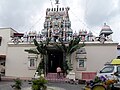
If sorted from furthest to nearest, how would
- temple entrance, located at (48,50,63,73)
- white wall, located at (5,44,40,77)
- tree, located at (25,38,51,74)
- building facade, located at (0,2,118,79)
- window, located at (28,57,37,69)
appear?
temple entrance, located at (48,50,63,73) < white wall, located at (5,44,40,77) < window, located at (28,57,37,69) < building facade, located at (0,2,118,79) < tree, located at (25,38,51,74)

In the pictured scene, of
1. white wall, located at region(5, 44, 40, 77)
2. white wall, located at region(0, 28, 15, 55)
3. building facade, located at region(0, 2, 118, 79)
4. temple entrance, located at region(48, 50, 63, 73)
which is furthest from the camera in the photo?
white wall, located at region(0, 28, 15, 55)

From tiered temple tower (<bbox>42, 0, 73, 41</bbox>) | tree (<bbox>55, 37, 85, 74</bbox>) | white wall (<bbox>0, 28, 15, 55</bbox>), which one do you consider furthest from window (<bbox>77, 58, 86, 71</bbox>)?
white wall (<bbox>0, 28, 15, 55</bbox>)

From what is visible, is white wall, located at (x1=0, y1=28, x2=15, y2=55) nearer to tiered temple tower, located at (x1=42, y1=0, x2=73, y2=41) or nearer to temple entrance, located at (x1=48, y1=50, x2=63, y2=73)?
tiered temple tower, located at (x1=42, y1=0, x2=73, y2=41)

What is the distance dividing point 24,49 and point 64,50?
17.5ft

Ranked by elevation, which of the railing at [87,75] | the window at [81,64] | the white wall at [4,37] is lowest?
the railing at [87,75]

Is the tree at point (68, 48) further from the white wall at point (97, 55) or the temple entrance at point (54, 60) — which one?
the temple entrance at point (54, 60)

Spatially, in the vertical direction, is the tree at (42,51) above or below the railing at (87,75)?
above

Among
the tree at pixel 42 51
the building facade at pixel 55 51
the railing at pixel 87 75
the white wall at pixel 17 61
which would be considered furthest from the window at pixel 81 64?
the white wall at pixel 17 61

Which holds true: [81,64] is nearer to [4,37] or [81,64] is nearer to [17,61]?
[17,61]

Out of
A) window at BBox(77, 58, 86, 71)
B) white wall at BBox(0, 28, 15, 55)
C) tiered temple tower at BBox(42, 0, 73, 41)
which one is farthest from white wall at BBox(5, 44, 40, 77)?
window at BBox(77, 58, 86, 71)

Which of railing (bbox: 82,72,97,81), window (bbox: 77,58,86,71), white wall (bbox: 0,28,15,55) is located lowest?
railing (bbox: 82,72,97,81)

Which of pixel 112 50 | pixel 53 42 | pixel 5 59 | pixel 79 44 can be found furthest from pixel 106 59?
pixel 5 59

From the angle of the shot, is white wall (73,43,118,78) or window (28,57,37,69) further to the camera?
window (28,57,37,69)

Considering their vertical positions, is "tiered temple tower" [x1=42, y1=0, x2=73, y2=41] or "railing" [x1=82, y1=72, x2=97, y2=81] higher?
"tiered temple tower" [x1=42, y1=0, x2=73, y2=41]
